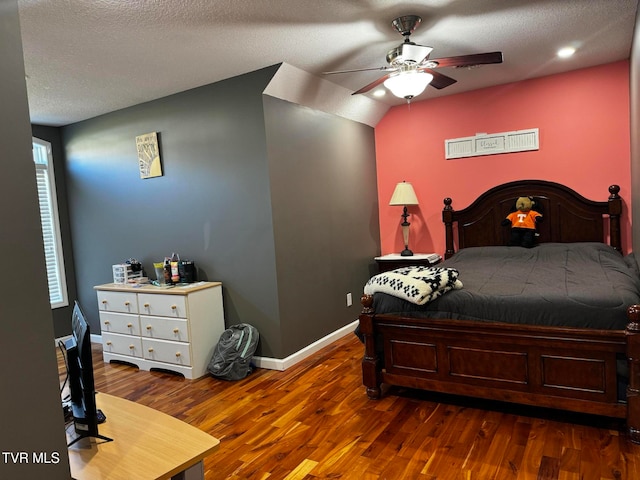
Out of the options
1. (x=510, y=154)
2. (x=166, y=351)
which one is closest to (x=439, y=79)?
(x=510, y=154)

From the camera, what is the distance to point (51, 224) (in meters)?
4.87

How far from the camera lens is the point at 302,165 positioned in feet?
12.8

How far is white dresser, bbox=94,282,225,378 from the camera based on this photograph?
140 inches

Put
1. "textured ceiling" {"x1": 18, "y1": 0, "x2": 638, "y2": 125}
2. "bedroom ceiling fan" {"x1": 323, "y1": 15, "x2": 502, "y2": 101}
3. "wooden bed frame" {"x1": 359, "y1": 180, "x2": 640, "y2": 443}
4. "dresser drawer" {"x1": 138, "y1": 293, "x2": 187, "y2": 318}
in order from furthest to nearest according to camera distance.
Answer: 1. "dresser drawer" {"x1": 138, "y1": 293, "x2": 187, "y2": 318}
2. "bedroom ceiling fan" {"x1": 323, "y1": 15, "x2": 502, "y2": 101}
3. "textured ceiling" {"x1": 18, "y1": 0, "x2": 638, "y2": 125}
4. "wooden bed frame" {"x1": 359, "y1": 180, "x2": 640, "y2": 443}

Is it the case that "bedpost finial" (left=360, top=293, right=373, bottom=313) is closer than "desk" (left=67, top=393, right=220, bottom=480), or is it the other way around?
"desk" (left=67, top=393, right=220, bottom=480)

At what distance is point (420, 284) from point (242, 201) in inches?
67.4

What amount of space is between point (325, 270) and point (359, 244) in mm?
747

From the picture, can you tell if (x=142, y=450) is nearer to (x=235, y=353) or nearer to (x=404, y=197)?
(x=235, y=353)

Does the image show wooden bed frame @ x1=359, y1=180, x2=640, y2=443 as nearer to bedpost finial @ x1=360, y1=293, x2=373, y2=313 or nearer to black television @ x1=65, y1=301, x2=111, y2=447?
bedpost finial @ x1=360, y1=293, x2=373, y2=313

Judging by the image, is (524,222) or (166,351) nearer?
(166,351)

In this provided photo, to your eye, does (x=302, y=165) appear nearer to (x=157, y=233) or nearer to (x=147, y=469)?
(x=157, y=233)

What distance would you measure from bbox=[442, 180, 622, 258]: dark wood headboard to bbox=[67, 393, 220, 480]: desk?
3.72 metres

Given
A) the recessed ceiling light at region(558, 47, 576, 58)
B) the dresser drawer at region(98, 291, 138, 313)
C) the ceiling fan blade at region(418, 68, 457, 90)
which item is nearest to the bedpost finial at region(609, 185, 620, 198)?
the recessed ceiling light at region(558, 47, 576, 58)

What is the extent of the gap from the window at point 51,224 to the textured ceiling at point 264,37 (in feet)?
3.67
